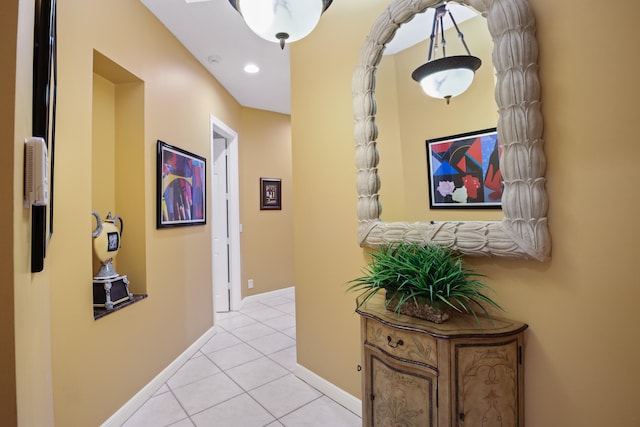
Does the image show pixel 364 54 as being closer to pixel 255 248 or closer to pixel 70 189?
pixel 70 189

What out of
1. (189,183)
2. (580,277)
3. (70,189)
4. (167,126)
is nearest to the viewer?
(580,277)

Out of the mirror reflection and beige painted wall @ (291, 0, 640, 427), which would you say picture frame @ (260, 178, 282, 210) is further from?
beige painted wall @ (291, 0, 640, 427)

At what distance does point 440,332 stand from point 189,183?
8.48ft

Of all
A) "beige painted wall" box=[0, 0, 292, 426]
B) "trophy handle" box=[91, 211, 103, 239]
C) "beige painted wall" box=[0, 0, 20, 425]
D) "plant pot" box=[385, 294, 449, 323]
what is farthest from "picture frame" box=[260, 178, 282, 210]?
"beige painted wall" box=[0, 0, 20, 425]

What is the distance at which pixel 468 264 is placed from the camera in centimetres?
144

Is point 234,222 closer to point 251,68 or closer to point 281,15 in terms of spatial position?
point 251,68

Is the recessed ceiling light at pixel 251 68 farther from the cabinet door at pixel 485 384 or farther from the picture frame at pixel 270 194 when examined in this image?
the cabinet door at pixel 485 384

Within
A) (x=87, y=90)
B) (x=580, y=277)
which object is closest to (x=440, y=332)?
(x=580, y=277)

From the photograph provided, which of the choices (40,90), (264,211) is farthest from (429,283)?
(264,211)

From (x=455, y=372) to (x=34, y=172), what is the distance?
1.44 meters

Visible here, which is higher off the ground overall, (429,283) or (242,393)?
(429,283)

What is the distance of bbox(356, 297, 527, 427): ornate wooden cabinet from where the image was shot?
45.8 inches

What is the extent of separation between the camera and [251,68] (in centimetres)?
333

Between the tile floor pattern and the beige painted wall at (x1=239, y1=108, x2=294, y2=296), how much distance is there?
143 cm
